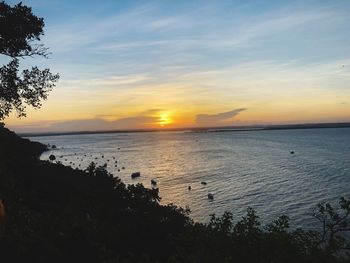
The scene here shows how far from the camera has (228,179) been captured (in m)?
97.3

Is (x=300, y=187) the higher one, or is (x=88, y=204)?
(x=88, y=204)

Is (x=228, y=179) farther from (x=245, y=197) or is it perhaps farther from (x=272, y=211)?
(x=272, y=211)

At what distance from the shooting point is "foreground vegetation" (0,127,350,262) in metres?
15.8

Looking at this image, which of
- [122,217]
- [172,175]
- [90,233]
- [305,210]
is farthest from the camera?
[172,175]

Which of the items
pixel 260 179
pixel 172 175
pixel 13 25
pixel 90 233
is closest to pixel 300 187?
pixel 260 179

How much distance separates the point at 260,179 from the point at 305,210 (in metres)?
33.0

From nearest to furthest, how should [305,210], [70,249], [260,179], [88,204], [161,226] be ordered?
[70,249]
[161,226]
[88,204]
[305,210]
[260,179]

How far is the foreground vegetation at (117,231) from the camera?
1580 cm

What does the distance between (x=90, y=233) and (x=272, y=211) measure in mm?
42028

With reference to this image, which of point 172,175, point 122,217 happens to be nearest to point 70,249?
point 122,217

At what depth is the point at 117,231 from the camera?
30.6 metres

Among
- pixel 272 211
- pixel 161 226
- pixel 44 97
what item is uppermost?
pixel 44 97

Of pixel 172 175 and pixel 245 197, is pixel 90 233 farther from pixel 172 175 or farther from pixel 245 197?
pixel 172 175

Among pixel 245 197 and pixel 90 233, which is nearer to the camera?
pixel 90 233
